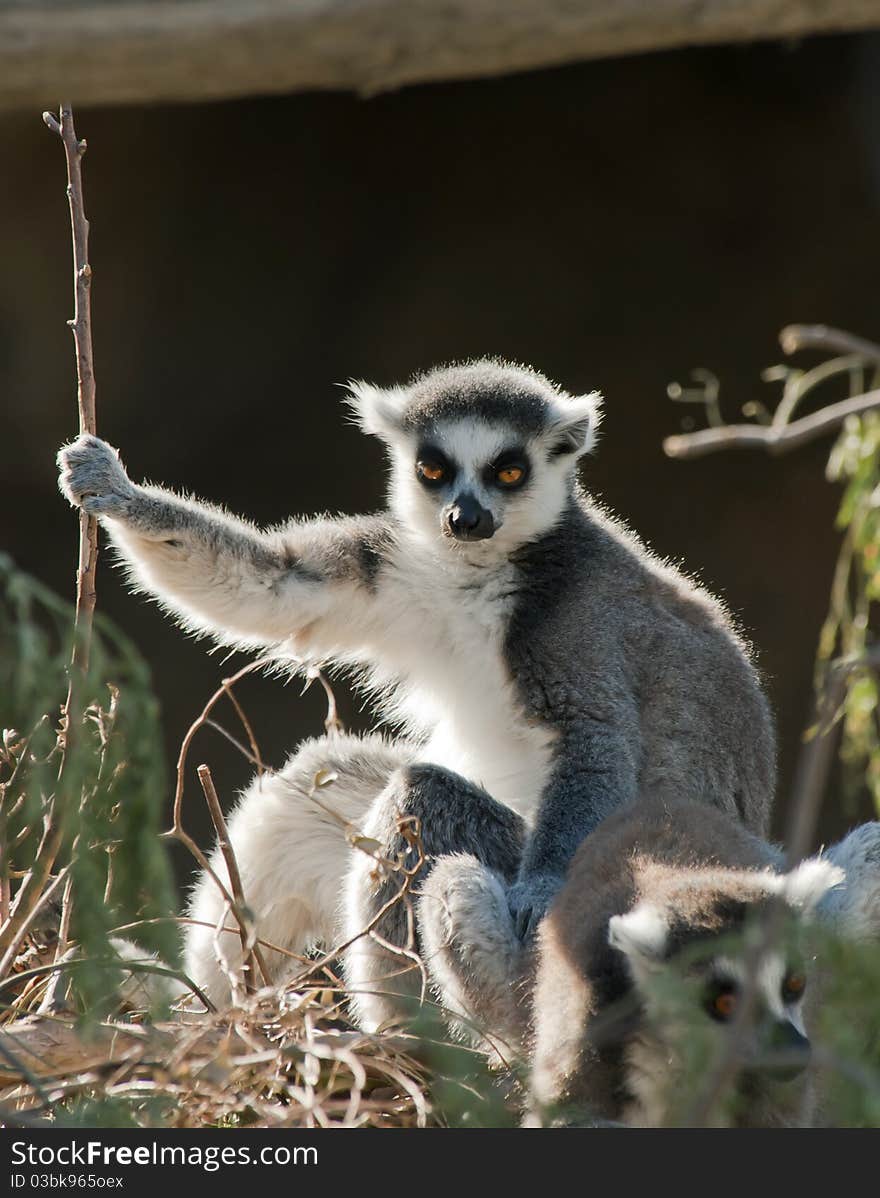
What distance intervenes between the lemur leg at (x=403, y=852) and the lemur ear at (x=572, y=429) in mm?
1305

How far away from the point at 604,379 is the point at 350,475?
2.04 metres

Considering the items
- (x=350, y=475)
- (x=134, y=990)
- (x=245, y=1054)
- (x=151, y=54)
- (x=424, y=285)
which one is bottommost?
(x=245, y=1054)

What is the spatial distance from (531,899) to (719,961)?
39.3 inches

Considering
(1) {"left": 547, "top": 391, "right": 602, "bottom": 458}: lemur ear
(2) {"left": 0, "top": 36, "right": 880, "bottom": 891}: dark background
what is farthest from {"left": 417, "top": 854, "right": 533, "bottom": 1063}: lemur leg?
(2) {"left": 0, "top": 36, "right": 880, "bottom": 891}: dark background

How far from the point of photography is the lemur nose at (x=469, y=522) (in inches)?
189

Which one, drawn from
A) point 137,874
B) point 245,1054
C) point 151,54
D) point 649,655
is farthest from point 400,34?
point 649,655

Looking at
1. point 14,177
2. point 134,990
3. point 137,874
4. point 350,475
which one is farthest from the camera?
point 350,475

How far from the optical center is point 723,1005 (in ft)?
10.8

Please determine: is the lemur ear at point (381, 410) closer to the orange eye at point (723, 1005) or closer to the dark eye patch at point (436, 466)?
the dark eye patch at point (436, 466)

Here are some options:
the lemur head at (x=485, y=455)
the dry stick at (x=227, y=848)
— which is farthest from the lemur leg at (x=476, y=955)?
the lemur head at (x=485, y=455)

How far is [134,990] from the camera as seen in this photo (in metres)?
4.27

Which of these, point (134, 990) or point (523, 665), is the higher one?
point (523, 665)

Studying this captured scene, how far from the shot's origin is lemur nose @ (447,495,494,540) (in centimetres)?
481

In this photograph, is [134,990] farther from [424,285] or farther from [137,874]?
[424,285]
